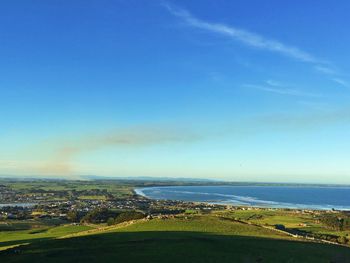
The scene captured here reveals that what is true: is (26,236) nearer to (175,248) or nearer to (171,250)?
(175,248)

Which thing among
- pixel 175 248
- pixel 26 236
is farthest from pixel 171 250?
pixel 26 236

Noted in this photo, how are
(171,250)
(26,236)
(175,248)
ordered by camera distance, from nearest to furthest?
1. (171,250)
2. (175,248)
3. (26,236)

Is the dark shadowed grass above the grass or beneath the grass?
above

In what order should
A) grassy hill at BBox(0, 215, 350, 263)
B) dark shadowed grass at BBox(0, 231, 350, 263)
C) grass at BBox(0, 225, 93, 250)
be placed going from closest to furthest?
dark shadowed grass at BBox(0, 231, 350, 263) → grassy hill at BBox(0, 215, 350, 263) → grass at BBox(0, 225, 93, 250)

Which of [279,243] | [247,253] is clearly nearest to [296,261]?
[247,253]

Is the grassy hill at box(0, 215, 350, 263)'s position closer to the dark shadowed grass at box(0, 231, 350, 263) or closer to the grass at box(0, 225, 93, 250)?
the dark shadowed grass at box(0, 231, 350, 263)

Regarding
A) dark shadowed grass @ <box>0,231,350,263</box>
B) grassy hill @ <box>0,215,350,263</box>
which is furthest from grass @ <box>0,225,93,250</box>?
dark shadowed grass @ <box>0,231,350,263</box>

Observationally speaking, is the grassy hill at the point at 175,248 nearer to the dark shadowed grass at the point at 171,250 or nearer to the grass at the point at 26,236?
the dark shadowed grass at the point at 171,250

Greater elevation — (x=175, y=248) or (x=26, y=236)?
(x=175, y=248)

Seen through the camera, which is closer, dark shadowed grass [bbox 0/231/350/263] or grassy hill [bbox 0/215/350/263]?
dark shadowed grass [bbox 0/231/350/263]
